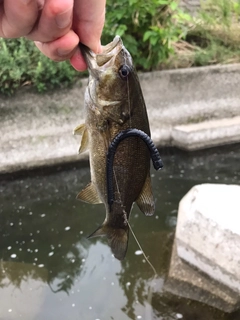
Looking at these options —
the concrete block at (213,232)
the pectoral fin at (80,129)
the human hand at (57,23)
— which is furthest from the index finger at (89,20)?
the concrete block at (213,232)

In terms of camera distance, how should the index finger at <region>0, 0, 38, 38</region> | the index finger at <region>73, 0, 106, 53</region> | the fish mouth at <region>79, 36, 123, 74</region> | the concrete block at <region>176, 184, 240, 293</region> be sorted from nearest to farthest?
1. the index finger at <region>0, 0, 38, 38</region>
2. the index finger at <region>73, 0, 106, 53</region>
3. the fish mouth at <region>79, 36, 123, 74</region>
4. the concrete block at <region>176, 184, 240, 293</region>

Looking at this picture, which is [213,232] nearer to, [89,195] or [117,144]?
[89,195]

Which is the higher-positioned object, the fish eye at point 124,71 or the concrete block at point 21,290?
the fish eye at point 124,71

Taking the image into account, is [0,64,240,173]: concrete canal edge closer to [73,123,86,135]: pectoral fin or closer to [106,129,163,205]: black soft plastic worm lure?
[73,123,86,135]: pectoral fin

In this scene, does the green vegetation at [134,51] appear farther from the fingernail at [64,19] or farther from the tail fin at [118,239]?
the fingernail at [64,19]

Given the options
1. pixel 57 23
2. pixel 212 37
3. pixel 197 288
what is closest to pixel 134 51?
pixel 212 37

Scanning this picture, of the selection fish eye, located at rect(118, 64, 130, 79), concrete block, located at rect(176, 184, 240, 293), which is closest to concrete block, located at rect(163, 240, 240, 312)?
concrete block, located at rect(176, 184, 240, 293)

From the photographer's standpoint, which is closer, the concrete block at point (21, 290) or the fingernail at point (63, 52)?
the fingernail at point (63, 52)
